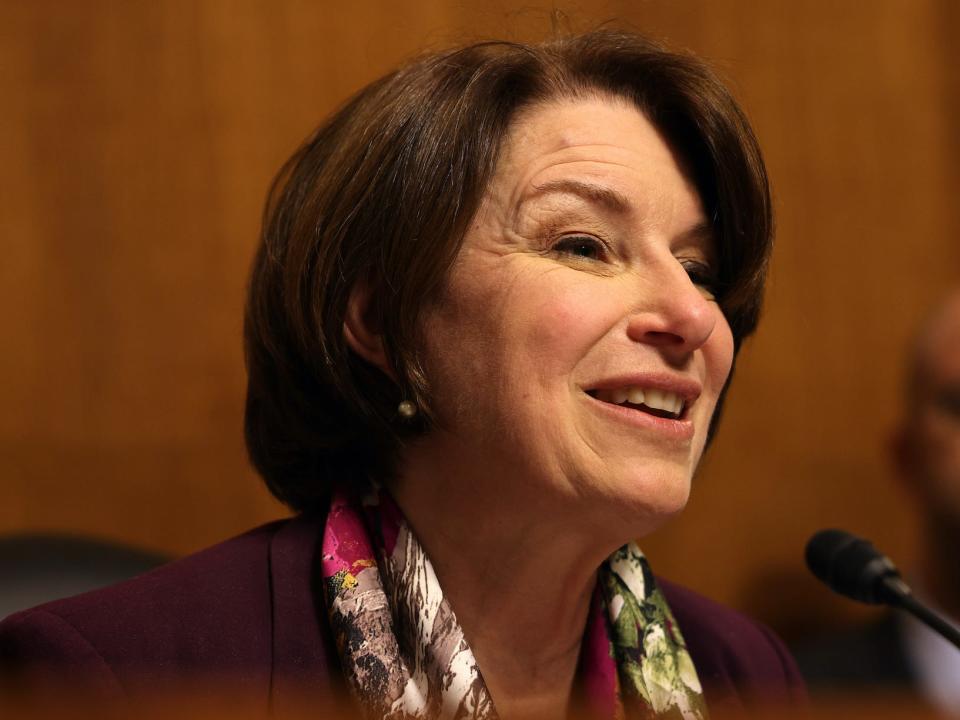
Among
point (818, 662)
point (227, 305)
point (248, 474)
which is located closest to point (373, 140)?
point (227, 305)

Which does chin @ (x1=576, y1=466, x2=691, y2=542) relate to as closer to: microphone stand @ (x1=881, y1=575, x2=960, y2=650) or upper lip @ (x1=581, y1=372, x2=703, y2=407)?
upper lip @ (x1=581, y1=372, x2=703, y2=407)

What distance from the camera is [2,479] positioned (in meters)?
1.70

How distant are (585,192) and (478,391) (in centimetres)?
22

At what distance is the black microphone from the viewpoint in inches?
45.3

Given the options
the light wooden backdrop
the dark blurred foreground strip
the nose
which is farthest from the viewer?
the light wooden backdrop

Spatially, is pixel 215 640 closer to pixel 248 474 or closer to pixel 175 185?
pixel 248 474

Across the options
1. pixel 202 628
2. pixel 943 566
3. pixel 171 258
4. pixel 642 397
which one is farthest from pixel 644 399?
pixel 943 566

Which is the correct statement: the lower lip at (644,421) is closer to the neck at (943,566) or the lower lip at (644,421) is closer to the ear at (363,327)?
the ear at (363,327)

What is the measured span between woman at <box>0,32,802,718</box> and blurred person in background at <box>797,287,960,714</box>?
634mm

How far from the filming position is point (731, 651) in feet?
4.71

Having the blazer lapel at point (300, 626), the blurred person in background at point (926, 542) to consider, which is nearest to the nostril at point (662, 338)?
the blazer lapel at point (300, 626)

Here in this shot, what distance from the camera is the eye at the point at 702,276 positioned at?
1233 mm

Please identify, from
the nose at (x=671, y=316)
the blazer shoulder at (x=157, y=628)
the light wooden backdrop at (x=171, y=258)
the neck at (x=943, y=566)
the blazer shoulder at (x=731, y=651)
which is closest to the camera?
the blazer shoulder at (x=157, y=628)

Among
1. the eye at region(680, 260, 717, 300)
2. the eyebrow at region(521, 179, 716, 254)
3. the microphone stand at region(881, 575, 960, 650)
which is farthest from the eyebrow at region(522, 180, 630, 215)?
the microphone stand at region(881, 575, 960, 650)
